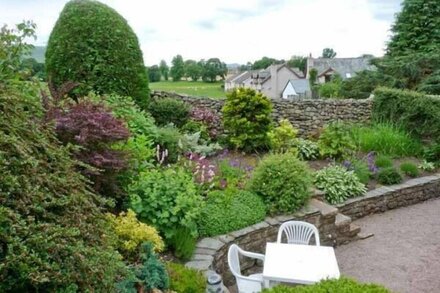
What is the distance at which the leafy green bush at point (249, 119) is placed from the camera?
721 centimetres

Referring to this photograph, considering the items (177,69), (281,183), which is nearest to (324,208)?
(281,183)

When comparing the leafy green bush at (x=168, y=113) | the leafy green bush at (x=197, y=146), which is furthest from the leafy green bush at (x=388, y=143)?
the leafy green bush at (x=168, y=113)

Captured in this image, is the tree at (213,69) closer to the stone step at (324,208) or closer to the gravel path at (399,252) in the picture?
the gravel path at (399,252)

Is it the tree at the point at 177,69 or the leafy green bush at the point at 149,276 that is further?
the tree at the point at 177,69

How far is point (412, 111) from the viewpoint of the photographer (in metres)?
8.02

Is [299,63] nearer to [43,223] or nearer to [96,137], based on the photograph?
[96,137]

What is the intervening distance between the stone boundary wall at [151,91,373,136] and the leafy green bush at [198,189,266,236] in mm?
4109

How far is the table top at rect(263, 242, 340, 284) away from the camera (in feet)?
11.0

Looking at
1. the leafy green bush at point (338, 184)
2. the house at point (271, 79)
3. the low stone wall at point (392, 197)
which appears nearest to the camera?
the leafy green bush at point (338, 184)

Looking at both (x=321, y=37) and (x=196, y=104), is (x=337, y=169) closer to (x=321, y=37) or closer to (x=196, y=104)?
(x=196, y=104)

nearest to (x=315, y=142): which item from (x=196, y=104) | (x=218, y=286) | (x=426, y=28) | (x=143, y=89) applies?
(x=196, y=104)

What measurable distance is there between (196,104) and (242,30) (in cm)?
Result: 256

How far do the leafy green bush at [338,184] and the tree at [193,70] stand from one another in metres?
10.4

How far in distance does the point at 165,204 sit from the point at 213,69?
15628 mm
